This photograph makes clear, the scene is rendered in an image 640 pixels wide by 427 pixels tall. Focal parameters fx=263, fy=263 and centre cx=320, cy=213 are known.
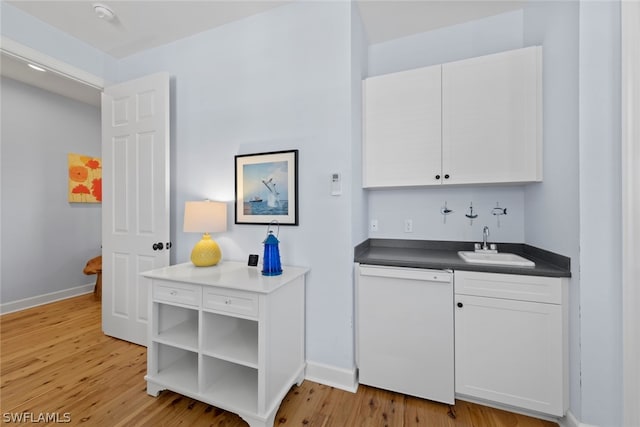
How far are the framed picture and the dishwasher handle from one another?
0.64 metres

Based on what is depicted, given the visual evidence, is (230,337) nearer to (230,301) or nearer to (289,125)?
→ (230,301)

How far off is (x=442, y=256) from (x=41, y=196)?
15.1 ft

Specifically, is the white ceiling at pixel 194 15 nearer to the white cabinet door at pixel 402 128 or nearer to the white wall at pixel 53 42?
the white wall at pixel 53 42

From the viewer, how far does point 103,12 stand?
2055mm

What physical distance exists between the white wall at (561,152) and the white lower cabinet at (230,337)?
1551 millimetres

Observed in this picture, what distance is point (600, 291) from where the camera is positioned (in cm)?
131

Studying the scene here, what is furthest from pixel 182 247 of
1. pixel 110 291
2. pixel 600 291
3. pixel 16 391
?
pixel 600 291

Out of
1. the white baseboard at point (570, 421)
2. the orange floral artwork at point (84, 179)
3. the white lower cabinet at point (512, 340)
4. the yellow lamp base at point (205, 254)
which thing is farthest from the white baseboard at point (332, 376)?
the orange floral artwork at point (84, 179)

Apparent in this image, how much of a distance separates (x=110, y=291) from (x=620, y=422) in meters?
3.68

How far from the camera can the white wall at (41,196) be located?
301 cm

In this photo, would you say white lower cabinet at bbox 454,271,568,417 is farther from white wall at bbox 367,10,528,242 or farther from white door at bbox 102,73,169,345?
white door at bbox 102,73,169,345

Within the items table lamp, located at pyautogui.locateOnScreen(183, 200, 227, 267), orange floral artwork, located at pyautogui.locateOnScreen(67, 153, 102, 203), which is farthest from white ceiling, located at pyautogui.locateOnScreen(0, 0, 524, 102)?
orange floral artwork, located at pyautogui.locateOnScreen(67, 153, 102, 203)

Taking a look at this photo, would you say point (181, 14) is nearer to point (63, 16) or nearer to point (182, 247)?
point (63, 16)

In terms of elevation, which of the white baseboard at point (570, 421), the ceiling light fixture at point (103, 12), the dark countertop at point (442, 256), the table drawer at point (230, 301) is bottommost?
the white baseboard at point (570, 421)
